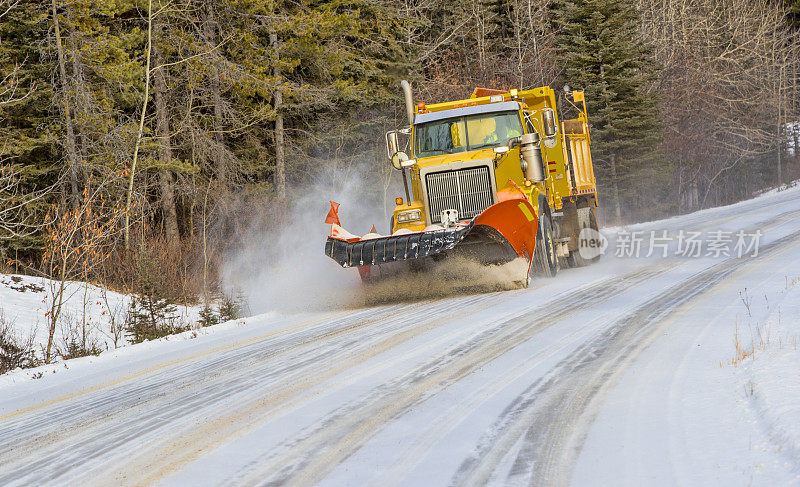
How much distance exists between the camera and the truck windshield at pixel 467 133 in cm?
1196

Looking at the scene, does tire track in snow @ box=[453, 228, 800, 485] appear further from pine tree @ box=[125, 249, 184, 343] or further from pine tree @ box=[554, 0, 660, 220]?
pine tree @ box=[554, 0, 660, 220]

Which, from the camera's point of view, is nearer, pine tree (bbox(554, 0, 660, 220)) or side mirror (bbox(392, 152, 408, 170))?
side mirror (bbox(392, 152, 408, 170))

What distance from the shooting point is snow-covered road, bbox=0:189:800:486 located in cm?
366

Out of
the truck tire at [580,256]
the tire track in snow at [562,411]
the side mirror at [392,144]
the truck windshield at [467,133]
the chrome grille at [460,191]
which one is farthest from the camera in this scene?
the truck tire at [580,256]

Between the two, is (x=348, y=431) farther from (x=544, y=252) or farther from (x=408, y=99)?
(x=408, y=99)

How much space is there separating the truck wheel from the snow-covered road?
8.95 ft

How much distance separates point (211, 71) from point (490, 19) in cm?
1725

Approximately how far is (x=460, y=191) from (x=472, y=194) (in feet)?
0.61

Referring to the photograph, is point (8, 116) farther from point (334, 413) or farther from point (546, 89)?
point (334, 413)

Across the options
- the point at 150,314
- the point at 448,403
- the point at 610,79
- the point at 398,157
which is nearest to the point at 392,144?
the point at 398,157

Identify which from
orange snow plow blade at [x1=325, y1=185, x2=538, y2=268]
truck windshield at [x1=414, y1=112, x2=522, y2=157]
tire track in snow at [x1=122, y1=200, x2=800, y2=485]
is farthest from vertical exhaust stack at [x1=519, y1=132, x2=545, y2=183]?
tire track in snow at [x1=122, y1=200, x2=800, y2=485]

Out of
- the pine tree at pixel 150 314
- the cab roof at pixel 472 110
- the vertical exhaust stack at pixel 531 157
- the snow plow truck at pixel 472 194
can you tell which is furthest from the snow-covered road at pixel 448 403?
the cab roof at pixel 472 110

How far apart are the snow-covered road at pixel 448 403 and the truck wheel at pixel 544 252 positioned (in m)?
2.73

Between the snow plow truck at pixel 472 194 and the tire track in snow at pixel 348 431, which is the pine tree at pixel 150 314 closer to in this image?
the snow plow truck at pixel 472 194
